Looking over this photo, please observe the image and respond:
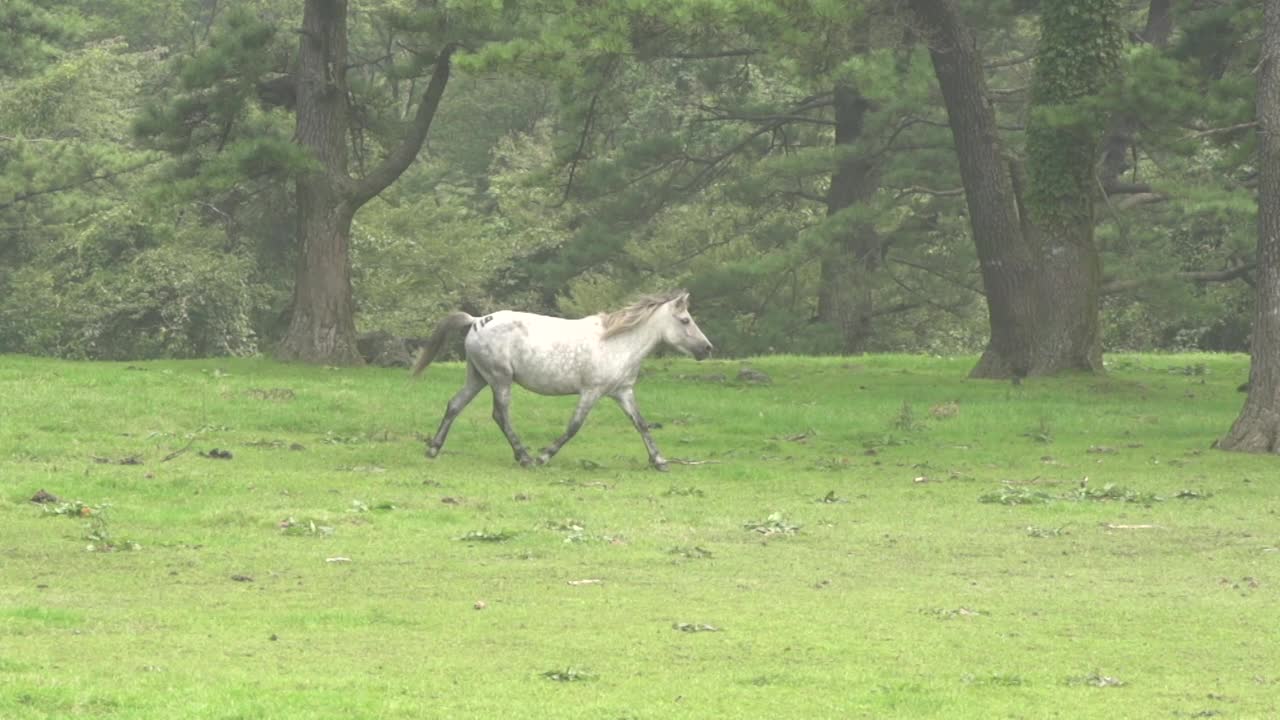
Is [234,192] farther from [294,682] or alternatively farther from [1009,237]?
[294,682]

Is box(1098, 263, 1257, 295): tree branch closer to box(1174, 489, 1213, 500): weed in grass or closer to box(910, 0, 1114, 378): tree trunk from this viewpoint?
box(910, 0, 1114, 378): tree trunk

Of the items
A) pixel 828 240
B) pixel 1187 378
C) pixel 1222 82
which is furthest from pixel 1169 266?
pixel 1222 82

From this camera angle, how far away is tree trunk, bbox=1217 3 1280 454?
2177 centimetres

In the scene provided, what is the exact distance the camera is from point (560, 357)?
2067cm

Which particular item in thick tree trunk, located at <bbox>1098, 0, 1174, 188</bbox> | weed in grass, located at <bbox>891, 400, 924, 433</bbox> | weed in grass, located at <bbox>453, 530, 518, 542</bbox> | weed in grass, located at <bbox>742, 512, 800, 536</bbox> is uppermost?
thick tree trunk, located at <bbox>1098, 0, 1174, 188</bbox>

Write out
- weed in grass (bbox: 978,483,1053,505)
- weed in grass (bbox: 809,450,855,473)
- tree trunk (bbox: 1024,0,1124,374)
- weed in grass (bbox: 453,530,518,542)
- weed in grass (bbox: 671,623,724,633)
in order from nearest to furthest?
weed in grass (bbox: 671,623,724,633) < weed in grass (bbox: 453,530,518,542) < weed in grass (bbox: 978,483,1053,505) < weed in grass (bbox: 809,450,855,473) < tree trunk (bbox: 1024,0,1124,374)

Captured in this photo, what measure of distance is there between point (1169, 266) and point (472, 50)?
41.4 ft

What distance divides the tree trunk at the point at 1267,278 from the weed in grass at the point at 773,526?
8.22m

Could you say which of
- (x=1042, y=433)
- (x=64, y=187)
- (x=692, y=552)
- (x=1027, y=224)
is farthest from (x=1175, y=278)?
(x=64, y=187)

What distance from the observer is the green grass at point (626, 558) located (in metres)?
9.54

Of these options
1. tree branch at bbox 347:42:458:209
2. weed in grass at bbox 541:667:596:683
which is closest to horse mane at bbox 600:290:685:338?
weed in grass at bbox 541:667:596:683

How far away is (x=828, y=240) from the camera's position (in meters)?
34.6

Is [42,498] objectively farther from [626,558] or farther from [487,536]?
[626,558]

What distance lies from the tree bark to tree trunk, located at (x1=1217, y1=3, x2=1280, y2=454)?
14.7 meters
